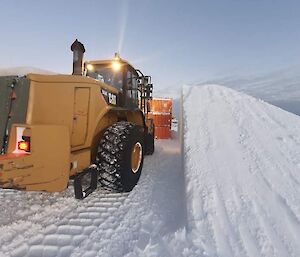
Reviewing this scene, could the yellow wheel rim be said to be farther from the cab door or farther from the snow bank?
the cab door

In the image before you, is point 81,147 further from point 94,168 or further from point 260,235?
point 260,235

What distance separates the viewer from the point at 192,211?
316cm

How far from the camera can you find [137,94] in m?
6.74

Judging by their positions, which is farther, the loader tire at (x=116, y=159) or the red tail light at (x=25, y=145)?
the loader tire at (x=116, y=159)

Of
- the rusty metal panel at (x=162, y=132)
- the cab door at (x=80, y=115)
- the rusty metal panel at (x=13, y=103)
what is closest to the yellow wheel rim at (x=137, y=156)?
the cab door at (x=80, y=115)

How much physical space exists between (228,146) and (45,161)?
351 cm

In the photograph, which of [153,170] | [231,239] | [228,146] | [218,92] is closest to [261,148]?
[228,146]

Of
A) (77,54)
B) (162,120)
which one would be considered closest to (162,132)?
(162,120)

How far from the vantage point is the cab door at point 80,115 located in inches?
139

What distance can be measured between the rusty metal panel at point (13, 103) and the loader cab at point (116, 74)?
2.43m

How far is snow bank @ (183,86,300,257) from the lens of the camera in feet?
8.67

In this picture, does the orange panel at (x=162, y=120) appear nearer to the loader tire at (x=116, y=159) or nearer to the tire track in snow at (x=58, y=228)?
the loader tire at (x=116, y=159)

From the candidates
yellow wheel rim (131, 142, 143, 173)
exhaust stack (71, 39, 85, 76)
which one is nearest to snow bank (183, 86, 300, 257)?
yellow wheel rim (131, 142, 143, 173)

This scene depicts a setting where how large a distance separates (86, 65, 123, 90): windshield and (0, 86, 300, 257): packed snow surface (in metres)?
1.99
